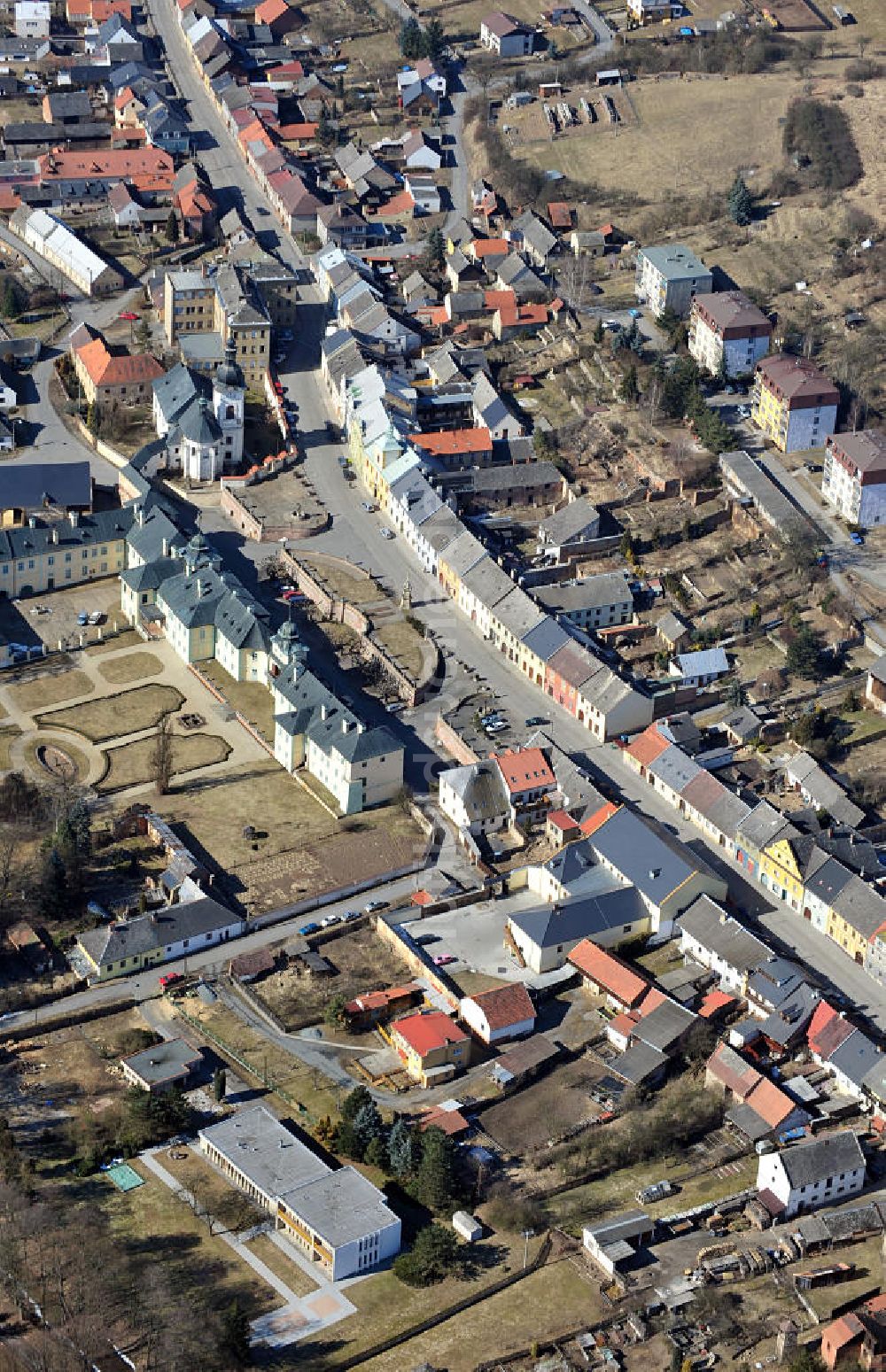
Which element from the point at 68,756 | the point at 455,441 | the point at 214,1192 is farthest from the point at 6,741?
the point at 455,441

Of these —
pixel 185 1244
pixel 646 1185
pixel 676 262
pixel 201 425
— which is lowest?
pixel 185 1244

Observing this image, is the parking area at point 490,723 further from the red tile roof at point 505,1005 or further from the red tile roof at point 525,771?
the red tile roof at point 505,1005

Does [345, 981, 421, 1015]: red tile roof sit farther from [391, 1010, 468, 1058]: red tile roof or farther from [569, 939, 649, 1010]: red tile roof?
[569, 939, 649, 1010]: red tile roof

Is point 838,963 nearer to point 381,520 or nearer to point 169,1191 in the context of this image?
point 169,1191

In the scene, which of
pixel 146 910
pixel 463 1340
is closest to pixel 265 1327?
pixel 463 1340

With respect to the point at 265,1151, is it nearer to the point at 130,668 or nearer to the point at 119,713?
the point at 119,713

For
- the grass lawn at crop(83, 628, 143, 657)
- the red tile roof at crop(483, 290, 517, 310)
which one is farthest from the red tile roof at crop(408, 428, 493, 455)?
the grass lawn at crop(83, 628, 143, 657)
